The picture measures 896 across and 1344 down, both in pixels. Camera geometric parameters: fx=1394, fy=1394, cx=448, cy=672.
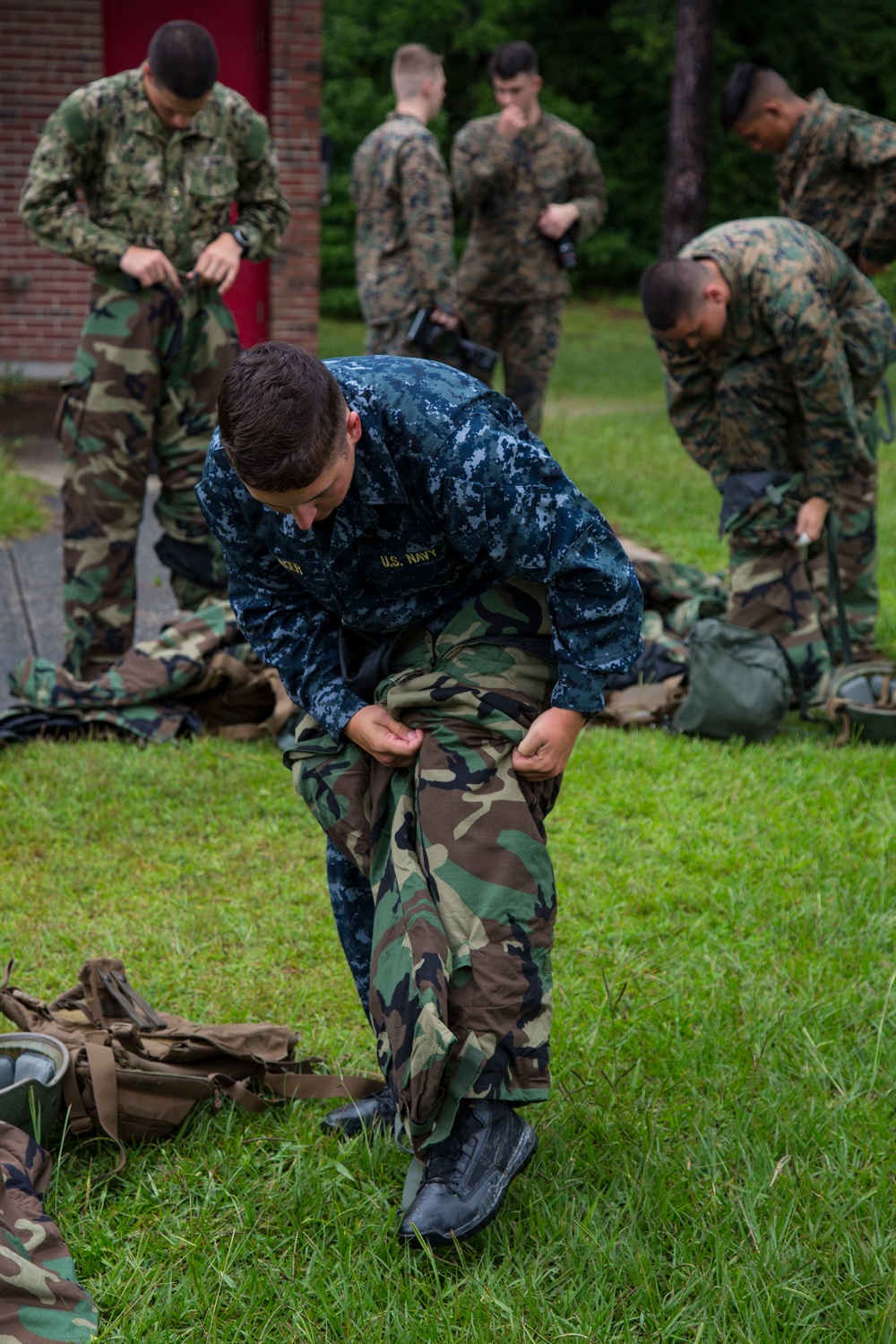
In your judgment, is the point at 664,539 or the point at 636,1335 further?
the point at 664,539

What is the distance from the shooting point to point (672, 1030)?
3025 millimetres

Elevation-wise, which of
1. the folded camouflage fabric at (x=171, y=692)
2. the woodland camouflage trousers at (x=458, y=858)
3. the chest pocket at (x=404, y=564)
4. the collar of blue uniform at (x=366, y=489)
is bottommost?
the folded camouflage fabric at (x=171, y=692)

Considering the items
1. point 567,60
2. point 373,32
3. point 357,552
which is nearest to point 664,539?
point 357,552

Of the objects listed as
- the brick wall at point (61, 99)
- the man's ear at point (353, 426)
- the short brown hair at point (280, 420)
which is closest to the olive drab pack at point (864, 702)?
the man's ear at point (353, 426)

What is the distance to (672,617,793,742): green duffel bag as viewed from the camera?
4684 mm

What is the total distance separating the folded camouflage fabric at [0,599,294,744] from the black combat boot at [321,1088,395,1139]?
6.75 feet

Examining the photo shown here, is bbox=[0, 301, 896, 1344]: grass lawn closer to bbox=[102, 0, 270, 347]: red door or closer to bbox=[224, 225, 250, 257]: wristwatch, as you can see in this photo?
bbox=[224, 225, 250, 257]: wristwatch

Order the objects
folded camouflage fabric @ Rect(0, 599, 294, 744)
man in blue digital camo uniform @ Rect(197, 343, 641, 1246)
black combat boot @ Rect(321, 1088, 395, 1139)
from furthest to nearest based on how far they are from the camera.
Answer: folded camouflage fabric @ Rect(0, 599, 294, 744), black combat boot @ Rect(321, 1088, 395, 1139), man in blue digital camo uniform @ Rect(197, 343, 641, 1246)

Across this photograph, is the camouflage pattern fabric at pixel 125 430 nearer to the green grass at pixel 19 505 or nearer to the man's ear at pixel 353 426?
the green grass at pixel 19 505

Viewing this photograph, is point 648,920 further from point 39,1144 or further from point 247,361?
point 247,361

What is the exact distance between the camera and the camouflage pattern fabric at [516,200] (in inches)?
314

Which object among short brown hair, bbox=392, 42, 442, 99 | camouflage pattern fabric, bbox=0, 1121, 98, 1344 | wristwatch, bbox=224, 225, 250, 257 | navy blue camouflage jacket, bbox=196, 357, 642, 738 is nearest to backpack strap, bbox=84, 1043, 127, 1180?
camouflage pattern fabric, bbox=0, 1121, 98, 1344

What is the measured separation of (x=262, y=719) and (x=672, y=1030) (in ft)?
7.22

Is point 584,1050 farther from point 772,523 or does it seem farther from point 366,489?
point 772,523
